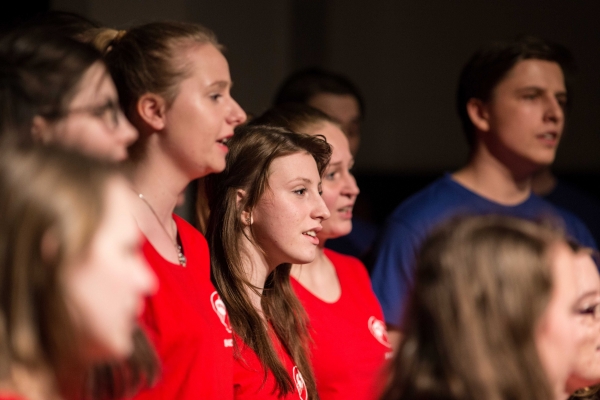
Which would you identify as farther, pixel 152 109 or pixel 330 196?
pixel 330 196

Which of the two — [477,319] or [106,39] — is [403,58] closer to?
[106,39]

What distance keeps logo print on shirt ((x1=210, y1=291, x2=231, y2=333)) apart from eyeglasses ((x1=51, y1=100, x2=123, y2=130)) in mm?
556

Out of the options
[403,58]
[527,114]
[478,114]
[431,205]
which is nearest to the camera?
[431,205]

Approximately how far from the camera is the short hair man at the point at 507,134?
2662mm

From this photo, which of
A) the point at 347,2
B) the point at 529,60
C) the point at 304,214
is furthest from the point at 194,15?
the point at 304,214

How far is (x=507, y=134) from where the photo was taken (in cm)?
274

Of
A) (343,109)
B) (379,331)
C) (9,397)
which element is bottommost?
(379,331)

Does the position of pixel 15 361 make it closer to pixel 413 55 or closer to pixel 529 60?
pixel 529 60

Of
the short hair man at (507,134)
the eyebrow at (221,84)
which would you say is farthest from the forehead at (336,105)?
the eyebrow at (221,84)

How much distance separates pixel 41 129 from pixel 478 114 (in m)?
1.87

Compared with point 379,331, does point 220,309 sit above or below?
above

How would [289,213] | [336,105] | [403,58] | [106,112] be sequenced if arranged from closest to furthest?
[106,112], [289,213], [336,105], [403,58]

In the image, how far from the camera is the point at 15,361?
1.04 m

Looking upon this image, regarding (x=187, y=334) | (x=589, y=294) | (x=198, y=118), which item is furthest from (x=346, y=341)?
(x=589, y=294)
